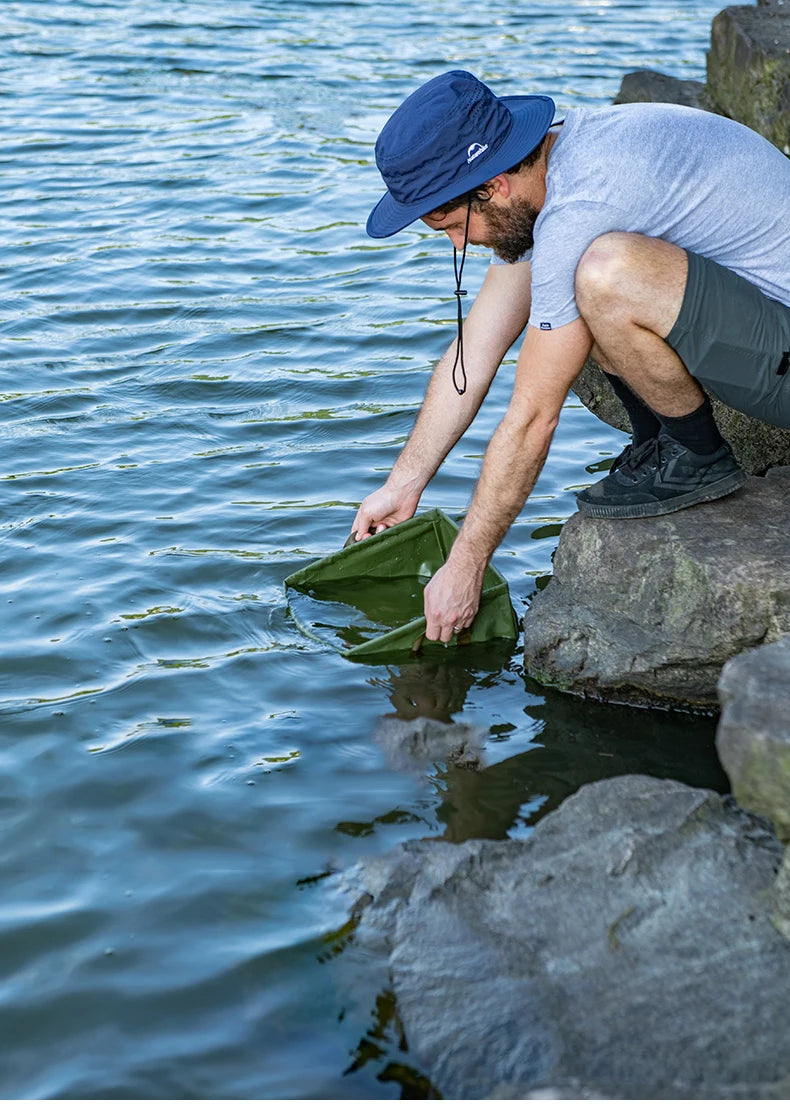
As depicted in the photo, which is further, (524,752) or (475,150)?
(524,752)

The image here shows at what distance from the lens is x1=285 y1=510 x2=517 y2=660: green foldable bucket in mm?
Result: 3969

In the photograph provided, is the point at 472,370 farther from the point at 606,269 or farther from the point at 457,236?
the point at 606,269

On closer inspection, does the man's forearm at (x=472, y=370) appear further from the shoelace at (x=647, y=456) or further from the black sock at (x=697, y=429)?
the black sock at (x=697, y=429)

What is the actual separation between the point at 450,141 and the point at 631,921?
194 centimetres

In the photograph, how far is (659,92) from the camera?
683cm

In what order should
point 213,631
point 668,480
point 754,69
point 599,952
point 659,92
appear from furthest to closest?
point 659,92, point 754,69, point 213,631, point 668,480, point 599,952

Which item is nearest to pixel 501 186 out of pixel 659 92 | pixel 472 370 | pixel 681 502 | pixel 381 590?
pixel 472 370

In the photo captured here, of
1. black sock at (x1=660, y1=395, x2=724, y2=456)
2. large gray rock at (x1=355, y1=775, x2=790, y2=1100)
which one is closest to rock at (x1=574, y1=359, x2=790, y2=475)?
black sock at (x1=660, y1=395, x2=724, y2=456)

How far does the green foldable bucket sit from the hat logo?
1.12 meters

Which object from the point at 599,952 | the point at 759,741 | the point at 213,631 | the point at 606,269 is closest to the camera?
the point at 759,741

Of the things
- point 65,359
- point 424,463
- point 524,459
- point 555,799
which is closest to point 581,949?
point 555,799

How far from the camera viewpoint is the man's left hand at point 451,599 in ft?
11.8

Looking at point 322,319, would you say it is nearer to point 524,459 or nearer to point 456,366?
point 456,366

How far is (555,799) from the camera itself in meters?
3.29
